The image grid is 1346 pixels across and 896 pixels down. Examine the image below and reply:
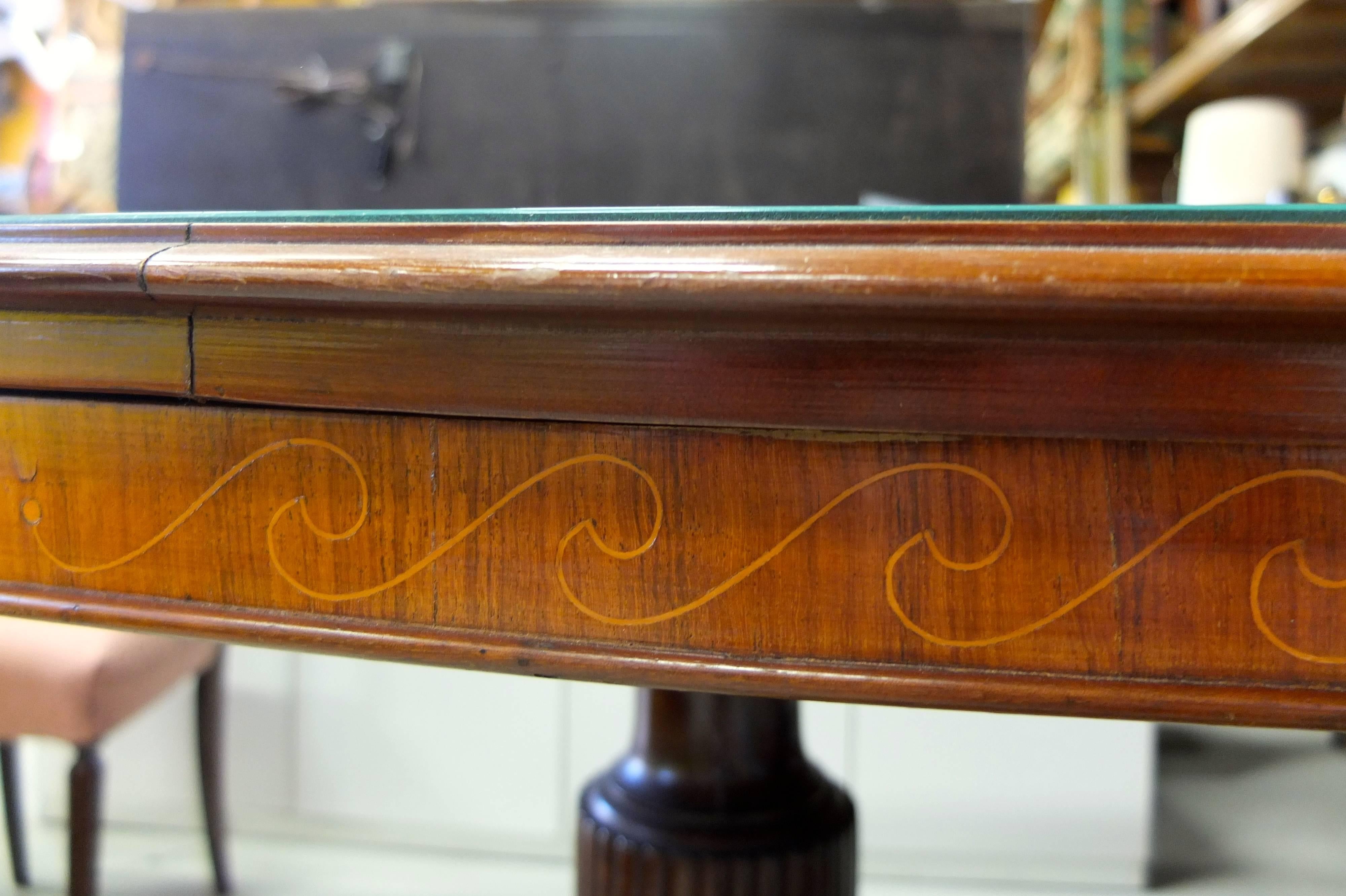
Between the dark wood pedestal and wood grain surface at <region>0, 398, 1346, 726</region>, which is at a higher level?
wood grain surface at <region>0, 398, 1346, 726</region>

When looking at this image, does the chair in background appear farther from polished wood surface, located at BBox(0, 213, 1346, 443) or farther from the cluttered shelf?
the cluttered shelf

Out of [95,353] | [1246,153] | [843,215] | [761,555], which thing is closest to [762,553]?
[761,555]

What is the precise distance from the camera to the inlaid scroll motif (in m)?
0.27

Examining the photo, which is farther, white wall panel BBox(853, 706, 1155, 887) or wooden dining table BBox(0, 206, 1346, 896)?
white wall panel BBox(853, 706, 1155, 887)

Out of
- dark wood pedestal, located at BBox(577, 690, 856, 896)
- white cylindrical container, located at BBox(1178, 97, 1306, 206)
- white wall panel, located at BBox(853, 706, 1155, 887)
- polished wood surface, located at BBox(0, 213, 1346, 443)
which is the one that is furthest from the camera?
white wall panel, located at BBox(853, 706, 1155, 887)

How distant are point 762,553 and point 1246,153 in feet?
2.15

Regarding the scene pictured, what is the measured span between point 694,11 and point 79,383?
752mm

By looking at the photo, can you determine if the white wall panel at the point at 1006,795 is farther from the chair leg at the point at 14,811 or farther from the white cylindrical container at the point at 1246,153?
the chair leg at the point at 14,811

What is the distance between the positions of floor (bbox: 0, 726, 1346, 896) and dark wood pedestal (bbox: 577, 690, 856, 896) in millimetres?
1031

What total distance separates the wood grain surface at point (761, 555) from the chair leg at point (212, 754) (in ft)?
3.72

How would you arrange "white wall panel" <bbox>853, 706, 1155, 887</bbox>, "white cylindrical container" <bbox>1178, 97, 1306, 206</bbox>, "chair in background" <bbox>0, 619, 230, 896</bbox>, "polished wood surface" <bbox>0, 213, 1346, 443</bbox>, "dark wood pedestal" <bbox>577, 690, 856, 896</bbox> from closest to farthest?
"polished wood surface" <bbox>0, 213, 1346, 443</bbox> → "dark wood pedestal" <bbox>577, 690, 856, 896</bbox> → "white cylindrical container" <bbox>1178, 97, 1306, 206</bbox> → "chair in background" <bbox>0, 619, 230, 896</bbox> → "white wall panel" <bbox>853, 706, 1155, 887</bbox>

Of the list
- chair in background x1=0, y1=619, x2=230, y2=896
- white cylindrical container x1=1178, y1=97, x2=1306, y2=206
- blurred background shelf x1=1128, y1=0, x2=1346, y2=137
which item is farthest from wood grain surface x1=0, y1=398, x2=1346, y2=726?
blurred background shelf x1=1128, y1=0, x2=1346, y2=137

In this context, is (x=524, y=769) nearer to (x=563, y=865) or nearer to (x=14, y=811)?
(x=563, y=865)

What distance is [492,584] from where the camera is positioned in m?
0.32
